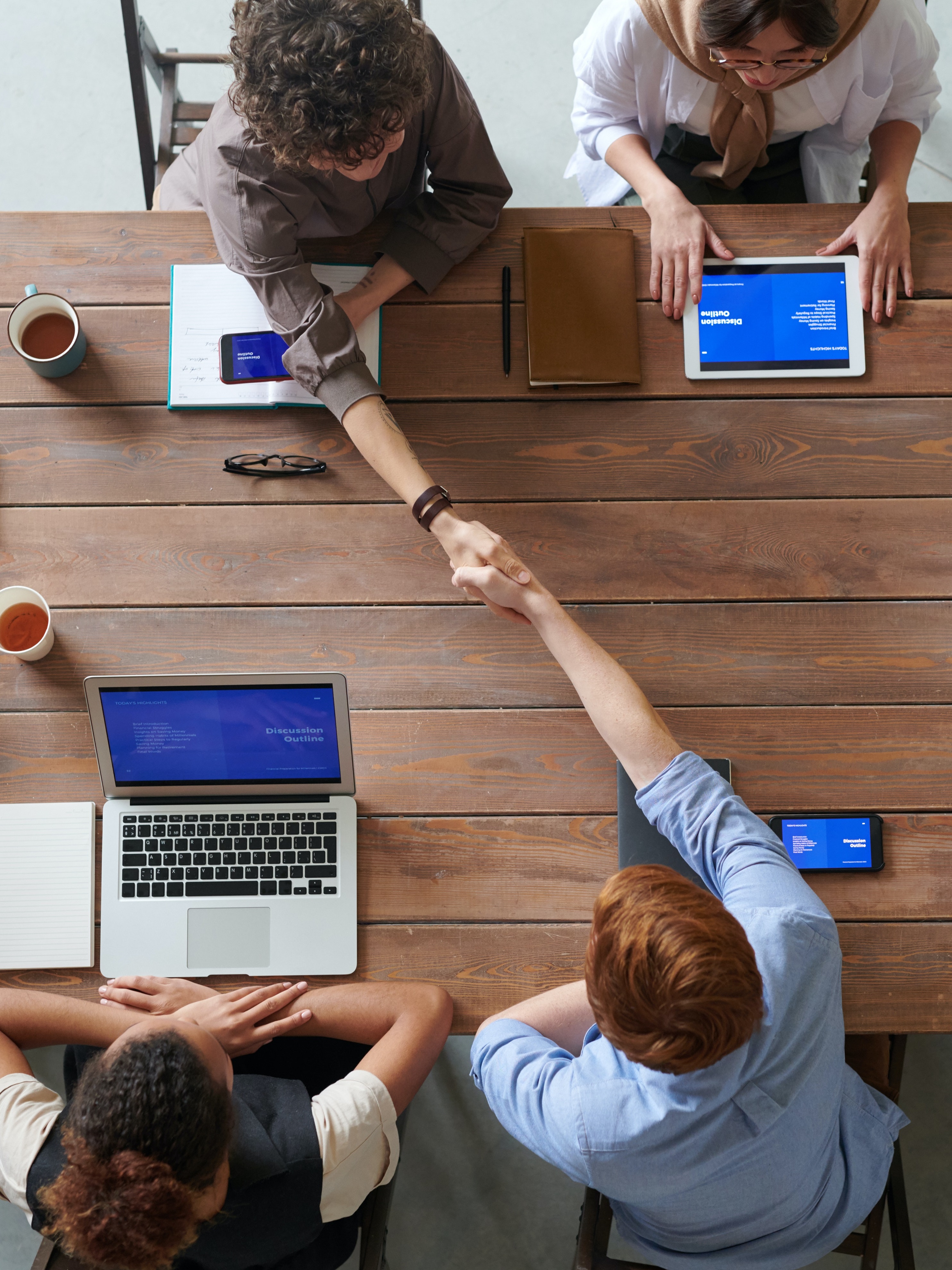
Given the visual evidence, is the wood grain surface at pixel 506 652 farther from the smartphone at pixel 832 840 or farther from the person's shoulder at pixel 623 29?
the person's shoulder at pixel 623 29

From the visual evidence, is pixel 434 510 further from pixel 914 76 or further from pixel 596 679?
pixel 914 76

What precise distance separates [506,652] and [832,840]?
0.59m

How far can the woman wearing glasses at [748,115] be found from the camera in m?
1.50

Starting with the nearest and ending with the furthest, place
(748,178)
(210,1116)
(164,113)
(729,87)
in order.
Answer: (210,1116), (729,87), (748,178), (164,113)

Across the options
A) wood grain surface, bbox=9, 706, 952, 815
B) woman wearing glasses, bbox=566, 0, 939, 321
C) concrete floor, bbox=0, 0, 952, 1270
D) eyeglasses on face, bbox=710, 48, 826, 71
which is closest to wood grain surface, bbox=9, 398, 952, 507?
woman wearing glasses, bbox=566, 0, 939, 321

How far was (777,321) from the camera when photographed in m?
1.59

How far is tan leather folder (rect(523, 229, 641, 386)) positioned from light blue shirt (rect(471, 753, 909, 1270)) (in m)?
0.69

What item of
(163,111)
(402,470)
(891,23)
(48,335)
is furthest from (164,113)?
(891,23)

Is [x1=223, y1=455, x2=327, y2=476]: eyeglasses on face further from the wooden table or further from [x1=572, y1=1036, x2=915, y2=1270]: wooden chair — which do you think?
[x1=572, y1=1036, x2=915, y2=1270]: wooden chair

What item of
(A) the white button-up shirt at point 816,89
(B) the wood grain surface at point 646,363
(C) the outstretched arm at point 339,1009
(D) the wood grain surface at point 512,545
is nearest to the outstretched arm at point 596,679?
(D) the wood grain surface at point 512,545

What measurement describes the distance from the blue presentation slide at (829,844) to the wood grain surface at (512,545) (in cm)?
36

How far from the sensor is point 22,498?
156cm

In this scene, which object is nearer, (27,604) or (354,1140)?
(354,1140)

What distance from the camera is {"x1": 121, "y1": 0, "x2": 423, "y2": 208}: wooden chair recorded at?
195cm
